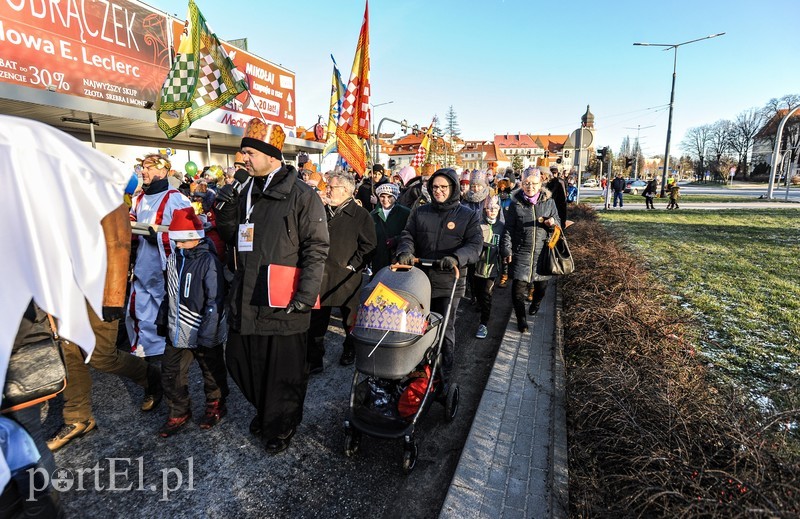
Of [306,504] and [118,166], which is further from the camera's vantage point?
[306,504]

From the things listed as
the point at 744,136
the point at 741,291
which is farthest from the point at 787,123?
the point at 741,291

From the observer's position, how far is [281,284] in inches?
116

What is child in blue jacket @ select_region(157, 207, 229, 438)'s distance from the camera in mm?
3195

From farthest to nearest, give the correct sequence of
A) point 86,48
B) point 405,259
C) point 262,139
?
point 86,48, point 405,259, point 262,139

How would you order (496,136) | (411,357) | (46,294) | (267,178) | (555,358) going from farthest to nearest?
(496,136) → (555,358) → (267,178) → (411,357) → (46,294)

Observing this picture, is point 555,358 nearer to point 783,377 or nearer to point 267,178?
point 783,377

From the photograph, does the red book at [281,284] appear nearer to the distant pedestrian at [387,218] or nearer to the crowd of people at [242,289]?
the crowd of people at [242,289]

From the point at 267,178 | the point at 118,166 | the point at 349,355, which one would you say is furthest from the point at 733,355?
the point at 118,166

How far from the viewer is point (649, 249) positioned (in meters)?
8.79

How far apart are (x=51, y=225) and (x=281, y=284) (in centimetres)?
139

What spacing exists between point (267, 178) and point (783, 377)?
4.44 m

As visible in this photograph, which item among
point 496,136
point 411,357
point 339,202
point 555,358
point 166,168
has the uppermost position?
point 496,136

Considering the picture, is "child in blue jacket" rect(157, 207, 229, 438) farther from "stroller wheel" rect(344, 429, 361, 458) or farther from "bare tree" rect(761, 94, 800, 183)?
"bare tree" rect(761, 94, 800, 183)

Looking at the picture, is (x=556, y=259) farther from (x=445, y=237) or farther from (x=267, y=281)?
(x=267, y=281)
